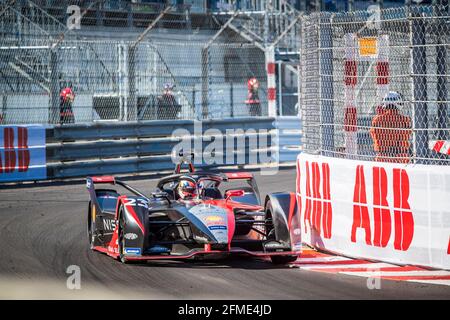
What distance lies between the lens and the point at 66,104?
18.3 metres

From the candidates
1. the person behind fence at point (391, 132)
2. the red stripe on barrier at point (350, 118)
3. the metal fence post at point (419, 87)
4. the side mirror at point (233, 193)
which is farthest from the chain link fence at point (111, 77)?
the metal fence post at point (419, 87)

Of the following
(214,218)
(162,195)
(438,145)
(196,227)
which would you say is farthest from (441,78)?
(162,195)

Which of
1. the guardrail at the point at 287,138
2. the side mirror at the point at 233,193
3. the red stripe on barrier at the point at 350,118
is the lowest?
the side mirror at the point at 233,193

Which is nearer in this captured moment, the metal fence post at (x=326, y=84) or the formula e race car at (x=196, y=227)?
the formula e race car at (x=196, y=227)

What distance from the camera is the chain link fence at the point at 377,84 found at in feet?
30.6

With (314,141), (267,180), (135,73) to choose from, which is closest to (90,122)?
(135,73)

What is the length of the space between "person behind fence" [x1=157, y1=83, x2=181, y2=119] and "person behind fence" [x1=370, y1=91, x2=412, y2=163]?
998 centimetres

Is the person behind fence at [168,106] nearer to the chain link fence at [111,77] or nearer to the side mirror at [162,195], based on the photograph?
the chain link fence at [111,77]

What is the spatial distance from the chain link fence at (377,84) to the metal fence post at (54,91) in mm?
7630

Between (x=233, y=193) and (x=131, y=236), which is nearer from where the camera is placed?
(x=131, y=236)

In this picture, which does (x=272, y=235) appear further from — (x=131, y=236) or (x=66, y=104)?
(x=66, y=104)

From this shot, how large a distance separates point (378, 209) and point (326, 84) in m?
1.74

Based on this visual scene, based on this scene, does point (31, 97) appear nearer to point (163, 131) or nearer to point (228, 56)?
point (163, 131)

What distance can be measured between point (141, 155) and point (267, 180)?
284cm
